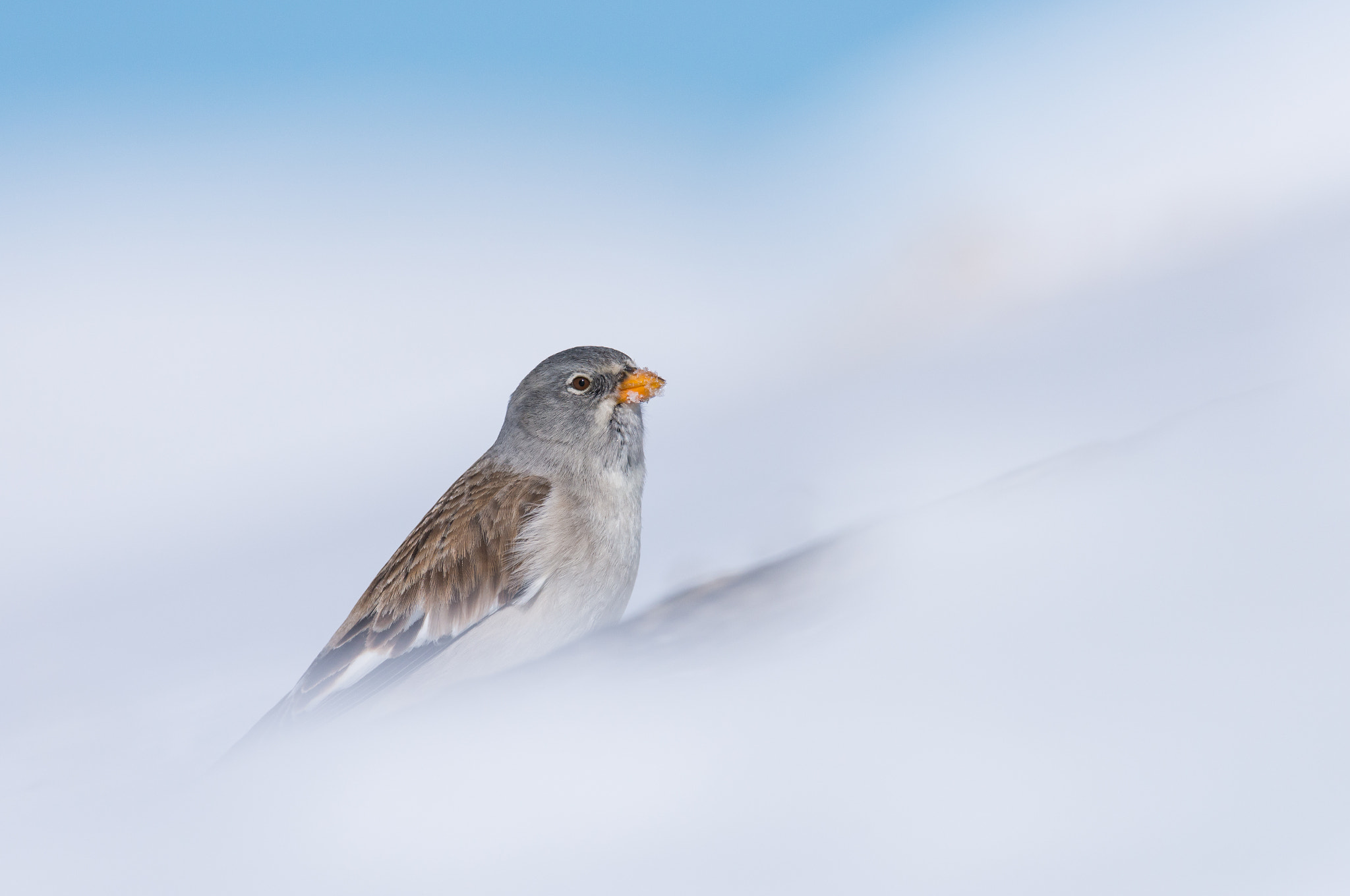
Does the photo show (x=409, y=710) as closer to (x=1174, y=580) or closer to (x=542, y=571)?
(x=542, y=571)

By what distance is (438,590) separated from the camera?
4.75 m

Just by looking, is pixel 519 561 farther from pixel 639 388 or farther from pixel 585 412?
pixel 639 388

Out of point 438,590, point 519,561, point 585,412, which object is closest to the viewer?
point 519,561

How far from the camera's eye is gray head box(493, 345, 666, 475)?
4941mm

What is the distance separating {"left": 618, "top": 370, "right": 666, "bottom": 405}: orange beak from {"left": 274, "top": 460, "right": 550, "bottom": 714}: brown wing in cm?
49

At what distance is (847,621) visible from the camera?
4301mm

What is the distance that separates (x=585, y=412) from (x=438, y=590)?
94 cm

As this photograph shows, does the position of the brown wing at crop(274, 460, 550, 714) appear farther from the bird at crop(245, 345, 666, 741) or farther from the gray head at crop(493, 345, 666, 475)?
the gray head at crop(493, 345, 666, 475)

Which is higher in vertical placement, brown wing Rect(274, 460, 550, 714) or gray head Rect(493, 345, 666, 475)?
Result: gray head Rect(493, 345, 666, 475)

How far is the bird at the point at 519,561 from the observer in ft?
15.0

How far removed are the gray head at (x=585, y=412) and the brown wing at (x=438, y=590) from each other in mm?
157

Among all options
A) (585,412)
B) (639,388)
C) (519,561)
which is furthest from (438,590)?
(639,388)

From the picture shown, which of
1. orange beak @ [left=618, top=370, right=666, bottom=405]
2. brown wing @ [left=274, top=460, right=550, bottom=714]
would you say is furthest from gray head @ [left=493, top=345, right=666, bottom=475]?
brown wing @ [left=274, top=460, right=550, bottom=714]

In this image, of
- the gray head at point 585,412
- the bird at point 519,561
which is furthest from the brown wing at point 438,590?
the gray head at point 585,412
